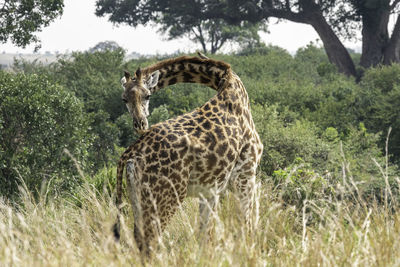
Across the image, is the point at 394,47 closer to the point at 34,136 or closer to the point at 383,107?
the point at 383,107

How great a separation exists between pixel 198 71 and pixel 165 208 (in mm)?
1746

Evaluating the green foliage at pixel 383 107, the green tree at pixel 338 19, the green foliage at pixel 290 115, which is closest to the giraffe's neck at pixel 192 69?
the green foliage at pixel 290 115

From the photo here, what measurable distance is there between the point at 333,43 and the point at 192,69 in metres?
25.6

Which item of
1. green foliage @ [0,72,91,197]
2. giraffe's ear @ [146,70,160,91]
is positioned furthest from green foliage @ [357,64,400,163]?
giraffe's ear @ [146,70,160,91]

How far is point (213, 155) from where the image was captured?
15.6ft

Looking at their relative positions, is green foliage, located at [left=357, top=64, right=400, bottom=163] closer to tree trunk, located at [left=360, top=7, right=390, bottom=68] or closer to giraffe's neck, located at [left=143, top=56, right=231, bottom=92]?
tree trunk, located at [left=360, top=7, right=390, bottom=68]

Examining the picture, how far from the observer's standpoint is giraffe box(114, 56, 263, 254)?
4.43 m

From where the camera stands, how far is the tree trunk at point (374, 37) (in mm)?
28547

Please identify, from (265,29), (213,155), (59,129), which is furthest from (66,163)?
(265,29)

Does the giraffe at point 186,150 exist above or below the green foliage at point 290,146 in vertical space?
above

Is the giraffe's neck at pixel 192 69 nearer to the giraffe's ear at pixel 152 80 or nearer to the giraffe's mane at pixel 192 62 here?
the giraffe's mane at pixel 192 62

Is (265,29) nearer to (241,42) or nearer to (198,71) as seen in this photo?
(241,42)

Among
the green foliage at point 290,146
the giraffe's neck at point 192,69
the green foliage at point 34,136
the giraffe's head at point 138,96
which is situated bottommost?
the green foliage at point 290,146

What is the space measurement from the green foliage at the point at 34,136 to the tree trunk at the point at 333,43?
2176cm
